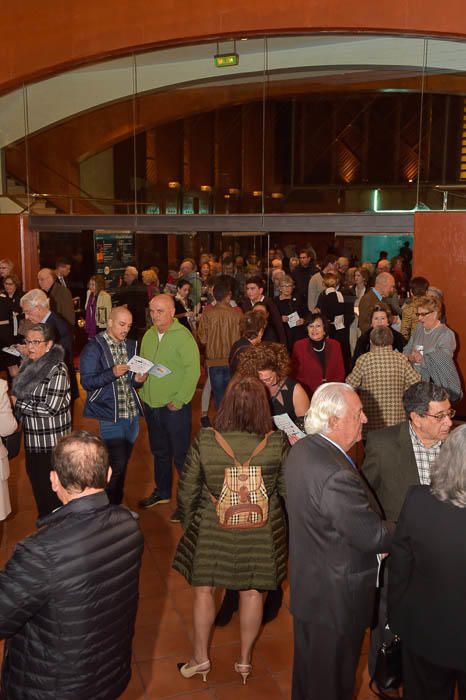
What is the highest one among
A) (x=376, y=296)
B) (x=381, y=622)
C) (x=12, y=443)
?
(x=376, y=296)

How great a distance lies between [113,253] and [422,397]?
32.9 feet

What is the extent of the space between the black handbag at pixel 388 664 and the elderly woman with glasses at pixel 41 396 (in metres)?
2.58

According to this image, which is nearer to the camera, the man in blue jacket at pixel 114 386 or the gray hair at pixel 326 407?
the gray hair at pixel 326 407

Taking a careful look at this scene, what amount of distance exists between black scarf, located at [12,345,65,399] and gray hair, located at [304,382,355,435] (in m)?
2.39

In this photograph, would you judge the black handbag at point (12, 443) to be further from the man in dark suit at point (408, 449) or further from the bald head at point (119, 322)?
the man in dark suit at point (408, 449)

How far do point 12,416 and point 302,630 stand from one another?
2.31 metres

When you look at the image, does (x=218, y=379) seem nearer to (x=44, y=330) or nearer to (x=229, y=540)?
(x=44, y=330)

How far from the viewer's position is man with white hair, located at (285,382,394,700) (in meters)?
3.10

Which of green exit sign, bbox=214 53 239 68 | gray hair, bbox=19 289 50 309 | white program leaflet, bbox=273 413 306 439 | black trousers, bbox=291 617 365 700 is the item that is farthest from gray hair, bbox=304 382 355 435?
green exit sign, bbox=214 53 239 68

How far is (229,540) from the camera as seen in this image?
3934 mm

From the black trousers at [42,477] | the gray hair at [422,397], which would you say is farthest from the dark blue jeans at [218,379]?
the gray hair at [422,397]

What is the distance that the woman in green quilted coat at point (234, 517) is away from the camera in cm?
382

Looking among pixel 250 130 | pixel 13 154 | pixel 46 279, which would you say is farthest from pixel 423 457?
pixel 13 154

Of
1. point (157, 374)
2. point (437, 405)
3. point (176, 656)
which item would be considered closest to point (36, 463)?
point (157, 374)
